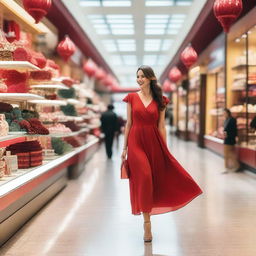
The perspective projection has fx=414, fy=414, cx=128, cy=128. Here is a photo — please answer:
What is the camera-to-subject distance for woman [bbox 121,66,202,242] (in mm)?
4027

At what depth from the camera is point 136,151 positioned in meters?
4.06

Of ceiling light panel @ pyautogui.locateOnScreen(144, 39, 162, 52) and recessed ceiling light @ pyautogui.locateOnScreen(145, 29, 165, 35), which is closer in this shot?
recessed ceiling light @ pyautogui.locateOnScreen(145, 29, 165, 35)

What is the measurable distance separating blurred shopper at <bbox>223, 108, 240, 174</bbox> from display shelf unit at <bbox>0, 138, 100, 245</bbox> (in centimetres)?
388

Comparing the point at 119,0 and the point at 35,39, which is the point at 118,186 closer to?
the point at 35,39

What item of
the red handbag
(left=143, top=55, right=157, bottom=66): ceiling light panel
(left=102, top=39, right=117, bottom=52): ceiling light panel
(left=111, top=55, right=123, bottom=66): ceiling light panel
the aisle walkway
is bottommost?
the aisle walkway

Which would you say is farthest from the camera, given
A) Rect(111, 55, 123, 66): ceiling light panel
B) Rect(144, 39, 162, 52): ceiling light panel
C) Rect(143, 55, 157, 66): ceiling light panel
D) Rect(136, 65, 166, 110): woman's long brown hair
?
Rect(111, 55, 123, 66): ceiling light panel

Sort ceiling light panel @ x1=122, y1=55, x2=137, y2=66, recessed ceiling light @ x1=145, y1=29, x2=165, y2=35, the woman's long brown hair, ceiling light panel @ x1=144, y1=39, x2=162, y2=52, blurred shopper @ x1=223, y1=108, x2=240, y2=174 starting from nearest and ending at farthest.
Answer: the woman's long brown hair
blurred shopper @ x1=223, y1=108, x2=240, y2=174
recessed ceiling light @ x1=145, y1=29, x2=165, y2=35
ceiling light panel @ x1=144, y1=39, x2=162, y2=52
ceiling light panel @ x1=122, y1=55, x2=137, y2=66

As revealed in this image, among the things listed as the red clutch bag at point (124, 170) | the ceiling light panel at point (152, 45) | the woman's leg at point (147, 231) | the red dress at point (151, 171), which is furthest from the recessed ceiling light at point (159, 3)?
the woman's leg at point (147, 231)

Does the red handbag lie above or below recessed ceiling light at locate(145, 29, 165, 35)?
below

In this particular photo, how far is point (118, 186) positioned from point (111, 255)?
12.1ft

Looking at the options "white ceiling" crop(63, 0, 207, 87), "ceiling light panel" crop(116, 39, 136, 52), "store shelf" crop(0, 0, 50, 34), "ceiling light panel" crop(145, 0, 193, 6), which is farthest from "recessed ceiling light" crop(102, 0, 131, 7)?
"ceiling light panel" crop(116, 39, 136, 52)

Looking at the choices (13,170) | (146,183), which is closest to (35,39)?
(13,170)

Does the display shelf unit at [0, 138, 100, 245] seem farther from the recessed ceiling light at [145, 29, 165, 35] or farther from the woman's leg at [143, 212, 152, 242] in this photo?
the recessed ceiling light at [145, 29, 165, 35]

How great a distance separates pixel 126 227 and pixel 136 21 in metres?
10.1
